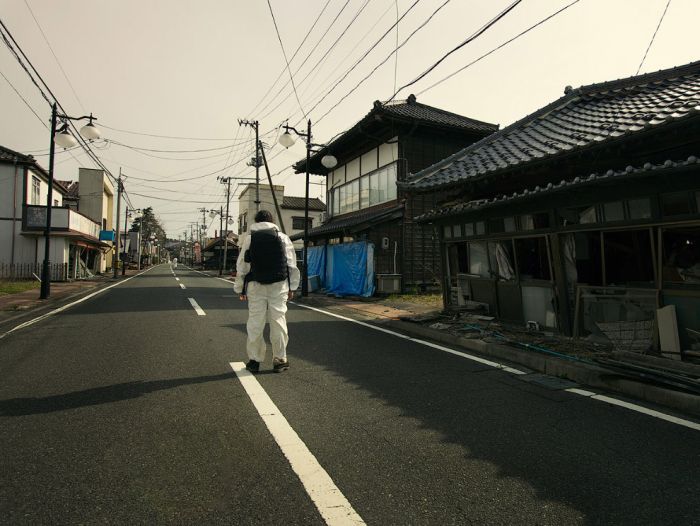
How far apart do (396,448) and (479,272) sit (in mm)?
7050

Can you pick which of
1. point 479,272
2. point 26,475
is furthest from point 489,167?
point 26,475

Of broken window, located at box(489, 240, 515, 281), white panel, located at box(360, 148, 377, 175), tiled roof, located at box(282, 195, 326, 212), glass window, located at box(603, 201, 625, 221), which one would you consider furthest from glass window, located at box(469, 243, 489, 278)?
tiled roof, located at box(282, 195, 326, 212)

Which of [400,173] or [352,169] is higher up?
[352,169]

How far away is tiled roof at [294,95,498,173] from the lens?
52.0ft

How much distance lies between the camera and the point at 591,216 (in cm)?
657

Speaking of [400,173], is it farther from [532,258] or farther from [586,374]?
[586,374]

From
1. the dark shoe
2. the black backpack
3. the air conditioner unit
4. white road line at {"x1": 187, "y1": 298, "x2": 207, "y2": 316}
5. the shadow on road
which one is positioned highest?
the black backpack

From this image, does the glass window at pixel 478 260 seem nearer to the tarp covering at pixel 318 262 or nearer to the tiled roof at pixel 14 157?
the tarp covering at pixel 318 262

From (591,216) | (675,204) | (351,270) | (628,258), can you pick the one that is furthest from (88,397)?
(351,270)

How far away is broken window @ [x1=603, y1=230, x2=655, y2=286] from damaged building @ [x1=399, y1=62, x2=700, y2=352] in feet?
0.06

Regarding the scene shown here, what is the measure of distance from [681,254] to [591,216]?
132 centimetres

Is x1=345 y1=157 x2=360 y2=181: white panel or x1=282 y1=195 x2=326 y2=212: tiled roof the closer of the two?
x1=345 y1=157 x2=360 y2=181: white panel

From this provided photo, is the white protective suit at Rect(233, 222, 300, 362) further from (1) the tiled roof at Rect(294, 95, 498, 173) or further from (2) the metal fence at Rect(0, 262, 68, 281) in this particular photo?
(2) the metal fence at Rect(0, 262, 68, 281)

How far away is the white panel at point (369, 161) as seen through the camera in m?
18.6
